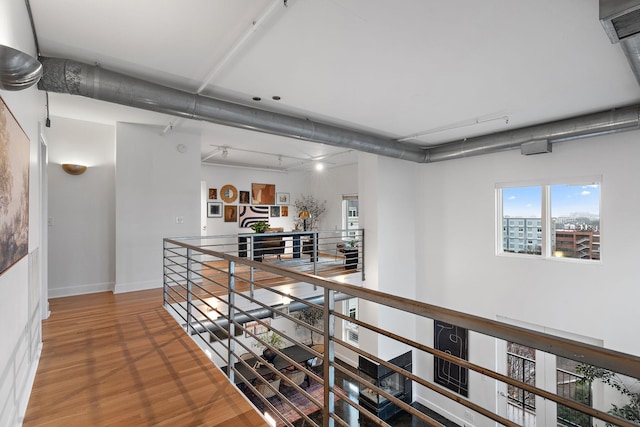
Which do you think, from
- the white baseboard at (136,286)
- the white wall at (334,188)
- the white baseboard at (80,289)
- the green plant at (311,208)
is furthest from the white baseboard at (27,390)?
the green plant at (311,208)

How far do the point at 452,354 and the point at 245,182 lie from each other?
6.55 metres

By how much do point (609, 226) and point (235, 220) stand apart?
772 cm

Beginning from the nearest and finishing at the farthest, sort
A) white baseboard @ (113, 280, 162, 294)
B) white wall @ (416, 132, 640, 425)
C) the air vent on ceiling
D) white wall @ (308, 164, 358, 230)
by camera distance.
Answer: the air vent on ceiling → white wall @ (416, 132, 640, 425) → white baseboard @ (113, 280, 162, 294) → white wall @ (308, 164, 358, 230)

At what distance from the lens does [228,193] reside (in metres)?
8.65

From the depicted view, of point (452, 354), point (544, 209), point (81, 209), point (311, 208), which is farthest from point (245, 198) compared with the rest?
point (544, 209)

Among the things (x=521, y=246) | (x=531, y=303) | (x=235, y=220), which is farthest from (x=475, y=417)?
(x=235, y=220)

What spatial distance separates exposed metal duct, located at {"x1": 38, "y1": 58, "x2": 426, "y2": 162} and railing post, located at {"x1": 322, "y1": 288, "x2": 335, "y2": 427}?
2.69 metres

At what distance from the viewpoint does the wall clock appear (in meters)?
8.56

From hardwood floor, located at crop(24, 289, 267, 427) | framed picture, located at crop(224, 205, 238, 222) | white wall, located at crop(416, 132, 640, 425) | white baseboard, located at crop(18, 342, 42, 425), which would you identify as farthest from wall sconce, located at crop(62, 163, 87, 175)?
white wall, located at crop(416, 132, 640, 425)

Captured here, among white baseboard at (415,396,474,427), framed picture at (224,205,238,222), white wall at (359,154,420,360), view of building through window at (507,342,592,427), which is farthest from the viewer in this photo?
framed picture at (224,205,238,222)

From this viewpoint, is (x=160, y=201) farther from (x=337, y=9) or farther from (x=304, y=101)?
(x=337, y=9)

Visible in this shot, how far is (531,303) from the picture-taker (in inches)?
190

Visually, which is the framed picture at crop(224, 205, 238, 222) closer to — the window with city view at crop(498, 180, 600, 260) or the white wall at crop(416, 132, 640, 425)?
the white wall at crop(416, 132, 640, 425)

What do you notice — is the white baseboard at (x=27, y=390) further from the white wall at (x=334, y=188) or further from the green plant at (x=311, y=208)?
the green plant at (x=311, y=208)
